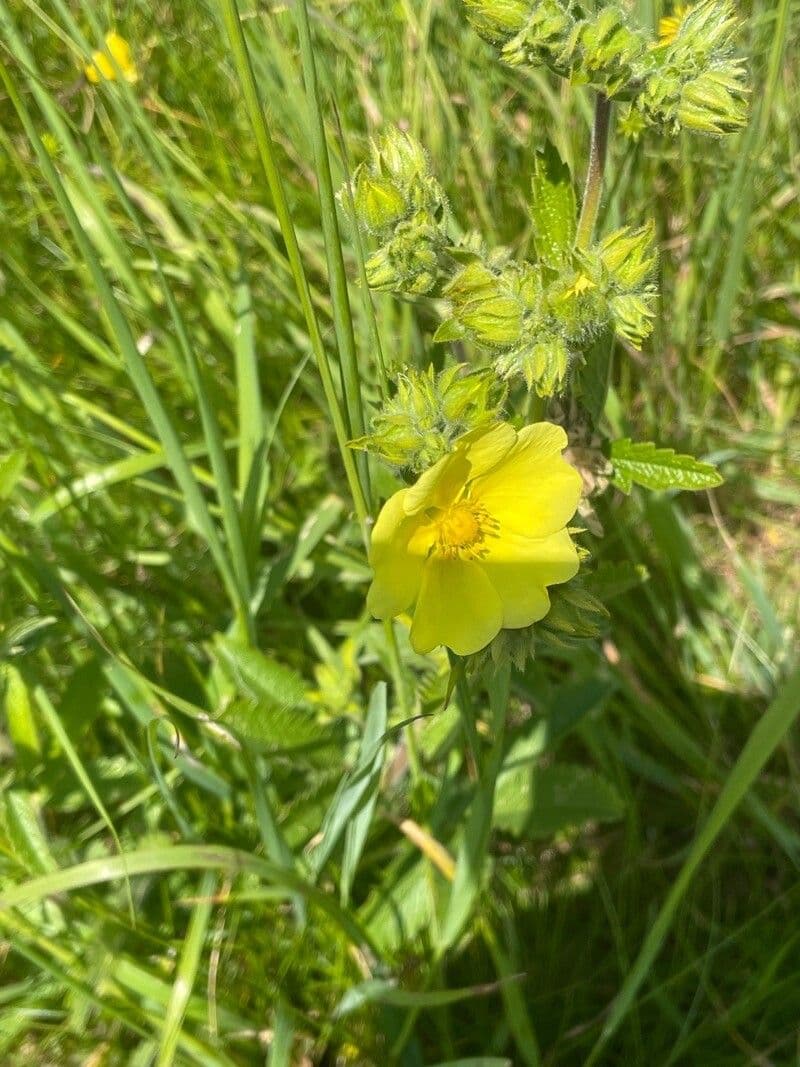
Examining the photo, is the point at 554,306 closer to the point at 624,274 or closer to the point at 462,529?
the point at 624,274

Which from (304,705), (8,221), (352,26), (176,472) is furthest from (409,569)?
(352,26)

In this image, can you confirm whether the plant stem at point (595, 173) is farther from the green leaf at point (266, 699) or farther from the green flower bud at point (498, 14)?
the green leaf at point (266, 699)

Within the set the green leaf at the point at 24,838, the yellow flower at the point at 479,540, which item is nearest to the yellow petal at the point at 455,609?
the yellow flower at the point at 479,540

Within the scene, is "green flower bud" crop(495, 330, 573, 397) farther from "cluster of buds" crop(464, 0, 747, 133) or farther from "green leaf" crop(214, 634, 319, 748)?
"green leaf" crop(214, 634, 319, 748)

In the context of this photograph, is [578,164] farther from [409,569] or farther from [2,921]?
[2,921]

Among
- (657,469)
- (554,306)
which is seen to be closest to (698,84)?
(554,306)
